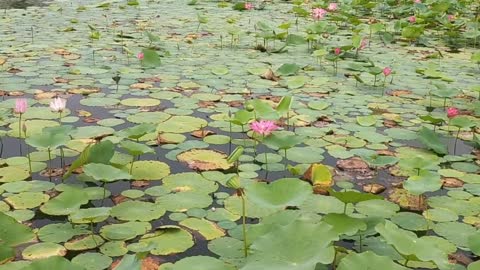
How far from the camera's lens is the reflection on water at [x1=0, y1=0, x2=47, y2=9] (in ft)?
17.7

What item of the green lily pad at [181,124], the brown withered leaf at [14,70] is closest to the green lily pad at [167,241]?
the green lily pad at [181,124]

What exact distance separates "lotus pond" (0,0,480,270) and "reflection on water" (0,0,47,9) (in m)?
1.33

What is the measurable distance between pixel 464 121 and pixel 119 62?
6.33 ft

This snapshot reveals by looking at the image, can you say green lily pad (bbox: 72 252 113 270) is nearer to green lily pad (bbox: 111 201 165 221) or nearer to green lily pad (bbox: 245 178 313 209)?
green lily pad (bbox: 111 201 165 221)

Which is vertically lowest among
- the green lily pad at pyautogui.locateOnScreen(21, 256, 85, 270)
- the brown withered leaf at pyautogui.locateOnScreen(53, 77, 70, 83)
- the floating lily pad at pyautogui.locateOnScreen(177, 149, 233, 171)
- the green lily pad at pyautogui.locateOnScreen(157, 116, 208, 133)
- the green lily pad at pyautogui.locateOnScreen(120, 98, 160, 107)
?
the floating lily pad at pyautogui.locateOnScreen(177, 149, 233, 171)

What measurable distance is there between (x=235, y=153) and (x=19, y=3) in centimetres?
479

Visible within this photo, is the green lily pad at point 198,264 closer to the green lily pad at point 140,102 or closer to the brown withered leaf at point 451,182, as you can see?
the brown withered leaf at point 451,182

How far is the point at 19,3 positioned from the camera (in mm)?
5633

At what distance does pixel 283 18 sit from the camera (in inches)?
201

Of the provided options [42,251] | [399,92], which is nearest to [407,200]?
[42,251]

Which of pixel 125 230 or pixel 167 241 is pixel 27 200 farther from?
pixel 167 241

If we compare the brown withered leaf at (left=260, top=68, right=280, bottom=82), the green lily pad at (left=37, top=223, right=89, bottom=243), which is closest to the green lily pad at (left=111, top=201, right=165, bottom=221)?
the green lily pad at (left=37, top=223, right=89, bottom=243)

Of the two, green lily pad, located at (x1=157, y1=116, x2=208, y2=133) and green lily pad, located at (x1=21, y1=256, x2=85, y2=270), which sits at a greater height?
green lily pad, located at (x1=21, y1=256, x2=85, y2=270)

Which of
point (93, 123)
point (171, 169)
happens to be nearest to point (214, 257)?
point (171, 169)
